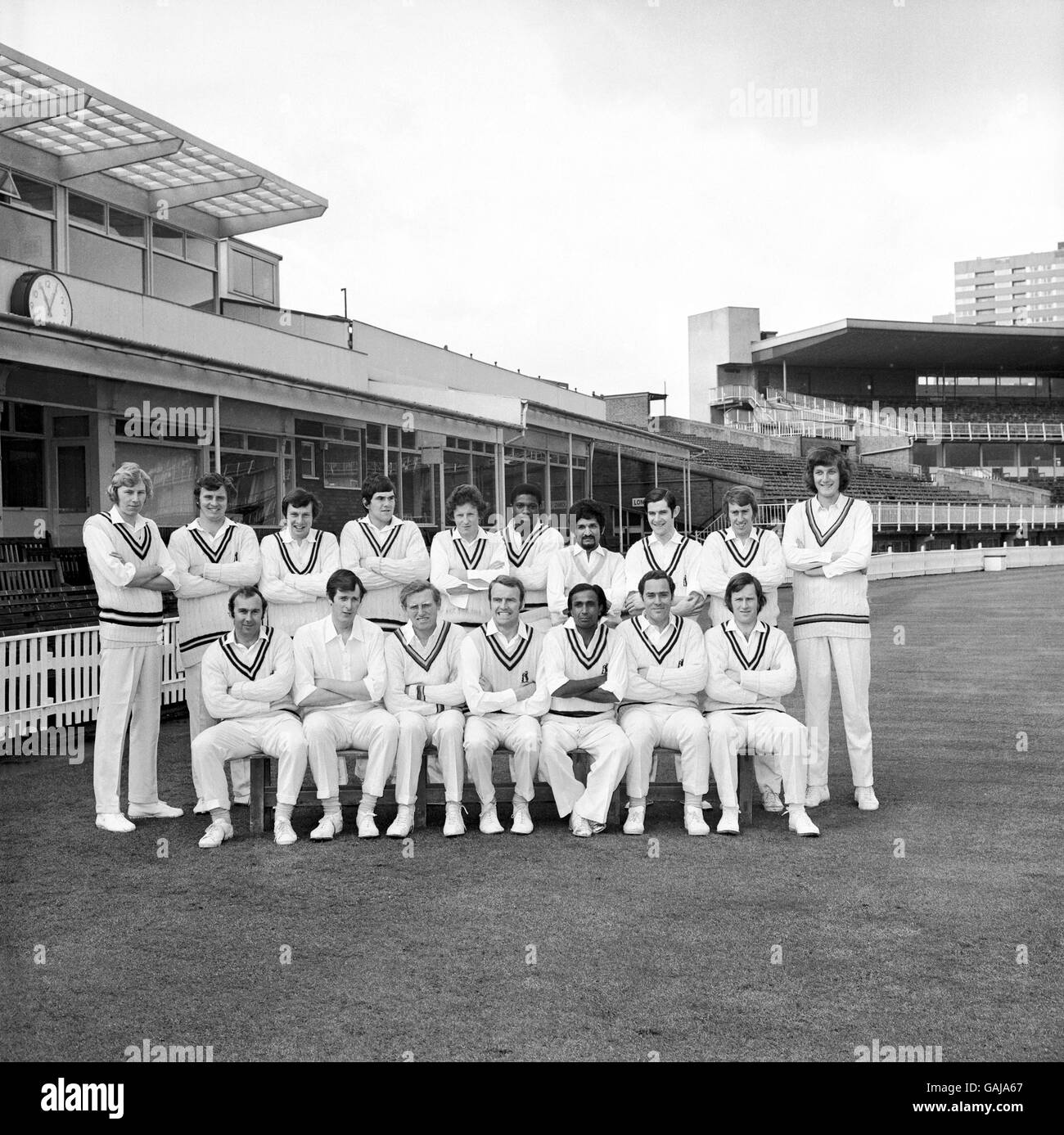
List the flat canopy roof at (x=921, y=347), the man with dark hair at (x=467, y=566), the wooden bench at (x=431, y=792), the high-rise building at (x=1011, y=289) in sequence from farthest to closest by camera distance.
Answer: the high-rise building at (x=1011, y=289), the flat canopy roof at (x=921, y=347), the man with dark hair at (x=467, y=566), the wooden bench at (x=431, y=792)

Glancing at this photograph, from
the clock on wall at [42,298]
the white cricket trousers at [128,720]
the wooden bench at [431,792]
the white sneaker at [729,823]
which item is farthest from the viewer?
the clock on wall at [42,298]

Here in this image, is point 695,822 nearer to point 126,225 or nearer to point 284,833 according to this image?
point 284,833

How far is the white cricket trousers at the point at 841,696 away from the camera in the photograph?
23.7 ft

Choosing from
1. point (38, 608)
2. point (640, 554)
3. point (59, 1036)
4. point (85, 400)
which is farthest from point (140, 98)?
point (59, 1036)

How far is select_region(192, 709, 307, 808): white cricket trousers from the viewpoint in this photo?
260 inches

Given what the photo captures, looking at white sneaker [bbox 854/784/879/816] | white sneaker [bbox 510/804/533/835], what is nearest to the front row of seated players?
white sneaker [bbox 510/804/533/835]

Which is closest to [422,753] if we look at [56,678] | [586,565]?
[586,565]

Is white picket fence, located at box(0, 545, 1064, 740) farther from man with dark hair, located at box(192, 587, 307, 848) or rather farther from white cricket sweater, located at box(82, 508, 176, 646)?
man with dark hair, located at box(192, 587, 307, 848)

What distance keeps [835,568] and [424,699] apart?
8.70 feet

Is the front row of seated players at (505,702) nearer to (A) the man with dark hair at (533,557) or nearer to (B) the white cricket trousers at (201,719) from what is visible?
(B) the white cricket trousers at (201,719)

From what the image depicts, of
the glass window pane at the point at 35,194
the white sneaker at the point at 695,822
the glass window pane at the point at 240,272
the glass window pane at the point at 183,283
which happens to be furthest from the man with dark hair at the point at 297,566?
the glass window pane at the point at 240,272

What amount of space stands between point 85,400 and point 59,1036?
13398mm

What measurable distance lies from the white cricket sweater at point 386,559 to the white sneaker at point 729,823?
9.18ft

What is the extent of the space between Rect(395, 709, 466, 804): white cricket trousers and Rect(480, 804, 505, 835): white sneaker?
173 mm
